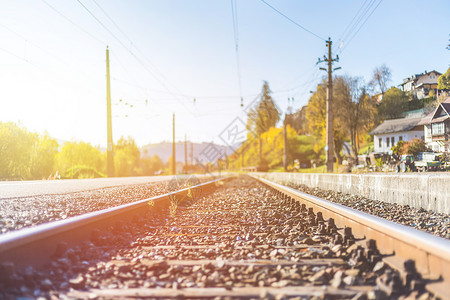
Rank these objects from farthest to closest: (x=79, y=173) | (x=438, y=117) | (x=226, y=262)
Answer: (x=79, y=173)
(x=438, y=117)
(x=226, y=262)

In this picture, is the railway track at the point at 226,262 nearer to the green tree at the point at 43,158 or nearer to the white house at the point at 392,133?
the green tree at the point at 43,158

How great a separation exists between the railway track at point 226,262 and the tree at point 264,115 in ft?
322

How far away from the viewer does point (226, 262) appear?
2916 mm

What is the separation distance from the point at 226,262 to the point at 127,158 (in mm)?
66233

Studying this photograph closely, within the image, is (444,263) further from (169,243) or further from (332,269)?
(169,243)

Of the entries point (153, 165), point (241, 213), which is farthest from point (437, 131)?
point (153, 165)

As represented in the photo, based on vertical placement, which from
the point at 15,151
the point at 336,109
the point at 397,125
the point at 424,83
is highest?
the point at 336,109

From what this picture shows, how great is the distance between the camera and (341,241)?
11.9 feet

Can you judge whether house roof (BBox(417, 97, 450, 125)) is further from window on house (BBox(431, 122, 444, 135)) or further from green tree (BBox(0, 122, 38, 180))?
green tree (BBox(0, 122, 38, 180))

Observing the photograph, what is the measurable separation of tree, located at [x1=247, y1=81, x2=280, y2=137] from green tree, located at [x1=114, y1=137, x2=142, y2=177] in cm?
3856

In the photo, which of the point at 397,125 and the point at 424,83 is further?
the point at 397,125

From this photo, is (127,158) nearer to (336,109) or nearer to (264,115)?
(336,109)

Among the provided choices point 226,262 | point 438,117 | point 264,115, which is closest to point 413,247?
point 226,262

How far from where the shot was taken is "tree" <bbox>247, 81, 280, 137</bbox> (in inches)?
4161
